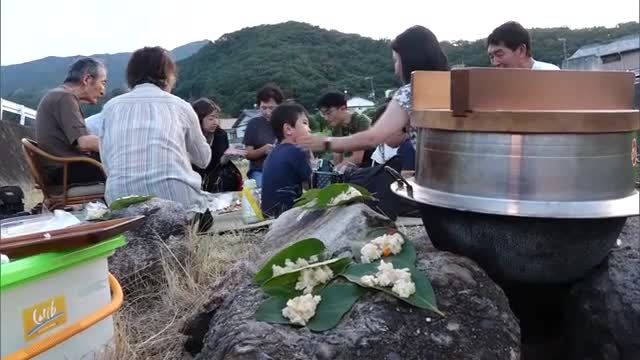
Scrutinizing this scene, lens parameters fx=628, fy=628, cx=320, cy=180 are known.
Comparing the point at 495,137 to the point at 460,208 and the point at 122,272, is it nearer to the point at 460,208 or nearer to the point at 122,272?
the point at 460,208

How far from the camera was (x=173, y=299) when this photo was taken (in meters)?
3.03

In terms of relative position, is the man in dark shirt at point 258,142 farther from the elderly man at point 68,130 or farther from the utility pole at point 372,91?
the utility pole at point 372,91

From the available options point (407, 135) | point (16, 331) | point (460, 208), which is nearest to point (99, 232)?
point (16, 331)

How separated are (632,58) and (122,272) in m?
41.8

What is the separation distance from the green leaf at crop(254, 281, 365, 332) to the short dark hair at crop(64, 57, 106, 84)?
156 inches

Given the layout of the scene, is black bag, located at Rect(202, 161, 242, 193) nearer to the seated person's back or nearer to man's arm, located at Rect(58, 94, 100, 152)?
man's arm, located at Rect(58, 94, 100, 152)

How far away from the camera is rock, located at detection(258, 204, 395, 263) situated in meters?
2.25

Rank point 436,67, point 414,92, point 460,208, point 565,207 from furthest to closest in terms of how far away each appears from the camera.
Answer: point 436,67 < point 414,92 < point 460,208 < point 565,207

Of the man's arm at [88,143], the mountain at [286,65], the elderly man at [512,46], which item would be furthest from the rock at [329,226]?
the mountain at [286,65]

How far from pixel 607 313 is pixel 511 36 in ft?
9.03

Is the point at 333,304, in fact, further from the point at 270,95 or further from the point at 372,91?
the point at 372,91

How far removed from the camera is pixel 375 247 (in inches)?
81.2

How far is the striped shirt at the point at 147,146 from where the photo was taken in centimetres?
392

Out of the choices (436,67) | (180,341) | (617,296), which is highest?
(436,67)
